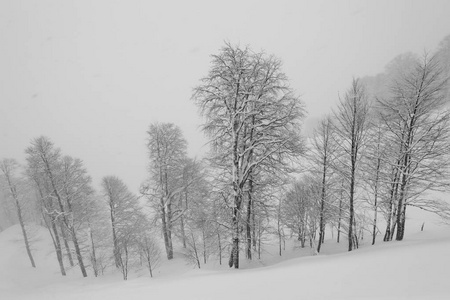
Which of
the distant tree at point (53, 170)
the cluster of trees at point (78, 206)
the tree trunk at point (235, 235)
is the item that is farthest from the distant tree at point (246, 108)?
the distant tree at point (53, 170)

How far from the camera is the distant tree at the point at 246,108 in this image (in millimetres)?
9172

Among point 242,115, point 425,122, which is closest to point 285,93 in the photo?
point 242,115

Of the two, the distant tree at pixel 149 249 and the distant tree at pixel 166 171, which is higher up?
the distant tree at pixel 166 171

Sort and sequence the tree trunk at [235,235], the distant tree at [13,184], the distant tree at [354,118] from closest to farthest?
the distant tree at [354,118] → the tree trunk at [235,235] → the distant tree at [13,184]

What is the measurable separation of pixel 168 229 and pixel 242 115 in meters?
14.5

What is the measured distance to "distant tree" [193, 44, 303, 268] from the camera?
9172mm

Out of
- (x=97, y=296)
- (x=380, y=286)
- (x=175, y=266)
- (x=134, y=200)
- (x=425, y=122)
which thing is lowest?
(x=175, y=266)

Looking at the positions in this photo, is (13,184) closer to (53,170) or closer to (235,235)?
(53,170)

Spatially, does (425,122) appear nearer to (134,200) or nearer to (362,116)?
(362,116)

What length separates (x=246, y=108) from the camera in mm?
9578

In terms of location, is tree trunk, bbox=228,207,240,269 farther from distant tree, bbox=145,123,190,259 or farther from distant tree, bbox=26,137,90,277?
distant tree, bbox=26,137,90,277

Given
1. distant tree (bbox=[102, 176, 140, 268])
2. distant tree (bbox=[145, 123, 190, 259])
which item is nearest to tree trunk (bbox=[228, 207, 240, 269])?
distant tree (bbox=[145, 123, 190, 259])

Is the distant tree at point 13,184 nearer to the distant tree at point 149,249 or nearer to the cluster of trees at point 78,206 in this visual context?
the cluster of trees at point 78,206

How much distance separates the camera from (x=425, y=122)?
9.73 metres
